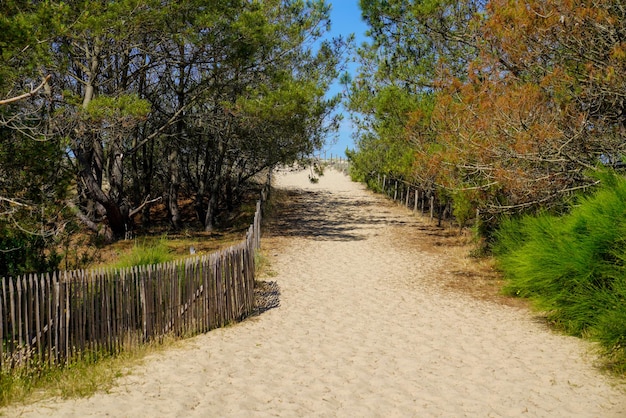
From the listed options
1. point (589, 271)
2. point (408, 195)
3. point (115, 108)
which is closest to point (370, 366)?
point (589, 271)

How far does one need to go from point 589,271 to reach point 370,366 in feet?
11.1

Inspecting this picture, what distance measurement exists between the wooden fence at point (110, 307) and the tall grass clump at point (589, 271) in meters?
4.87

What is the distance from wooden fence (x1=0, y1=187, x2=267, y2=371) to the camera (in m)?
6.92

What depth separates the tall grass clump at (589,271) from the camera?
726 centimetres

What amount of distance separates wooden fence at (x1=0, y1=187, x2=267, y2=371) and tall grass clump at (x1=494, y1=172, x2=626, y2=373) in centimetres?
487

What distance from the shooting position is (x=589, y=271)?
8.13 metres

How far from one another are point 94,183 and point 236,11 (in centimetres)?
608

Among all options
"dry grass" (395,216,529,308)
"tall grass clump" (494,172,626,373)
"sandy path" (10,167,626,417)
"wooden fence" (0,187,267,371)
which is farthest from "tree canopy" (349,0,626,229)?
"wooden fence" (0,187,267,371)

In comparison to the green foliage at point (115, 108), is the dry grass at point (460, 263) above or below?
below

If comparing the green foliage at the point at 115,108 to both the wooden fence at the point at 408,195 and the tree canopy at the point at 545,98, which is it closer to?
the tree canopy at the point at 545,98

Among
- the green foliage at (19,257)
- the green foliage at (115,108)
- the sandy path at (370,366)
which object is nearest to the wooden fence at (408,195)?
the sandy path at (370,366)

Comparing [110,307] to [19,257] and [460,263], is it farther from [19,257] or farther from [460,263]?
[460,263]

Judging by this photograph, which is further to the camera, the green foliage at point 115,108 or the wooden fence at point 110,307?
the green foliage at point 115,108

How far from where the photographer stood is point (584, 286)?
8.31m
